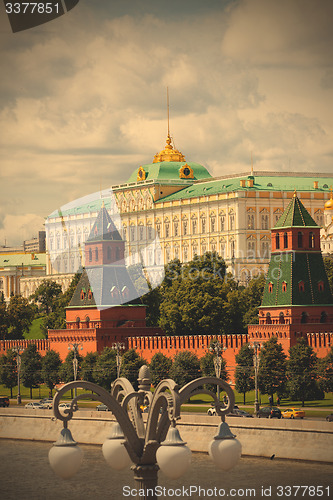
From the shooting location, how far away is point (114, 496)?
57.0m

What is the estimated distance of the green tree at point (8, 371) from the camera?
112069 mm

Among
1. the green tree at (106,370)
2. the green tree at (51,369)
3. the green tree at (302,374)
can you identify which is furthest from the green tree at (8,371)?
the green tree at (302,374)

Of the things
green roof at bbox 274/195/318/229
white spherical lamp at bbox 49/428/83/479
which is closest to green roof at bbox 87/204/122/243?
green roof at bbox 274/195/318/229

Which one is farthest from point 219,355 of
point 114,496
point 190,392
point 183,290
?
point 190,392

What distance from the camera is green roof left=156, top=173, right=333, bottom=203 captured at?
589 ft

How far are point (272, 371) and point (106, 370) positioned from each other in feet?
62.1

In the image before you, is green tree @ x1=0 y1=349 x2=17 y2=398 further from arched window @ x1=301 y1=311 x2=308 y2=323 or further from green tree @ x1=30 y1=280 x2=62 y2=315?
green tree @ x1=30 y1=280 x2=62 y2=315

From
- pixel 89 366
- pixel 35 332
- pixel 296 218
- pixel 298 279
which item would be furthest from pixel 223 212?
pixel 298 279

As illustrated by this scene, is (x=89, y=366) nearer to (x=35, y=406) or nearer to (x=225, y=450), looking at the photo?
(x=35, y=406)

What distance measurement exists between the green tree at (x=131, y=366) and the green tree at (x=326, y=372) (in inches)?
727

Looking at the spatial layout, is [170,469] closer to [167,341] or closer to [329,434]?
[329,434]

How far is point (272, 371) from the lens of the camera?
297ft

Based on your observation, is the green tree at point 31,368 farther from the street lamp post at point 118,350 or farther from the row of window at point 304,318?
the row of window at point 304,318

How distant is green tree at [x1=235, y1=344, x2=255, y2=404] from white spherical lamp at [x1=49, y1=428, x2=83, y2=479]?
7045 centimetres
